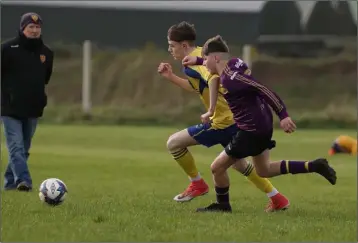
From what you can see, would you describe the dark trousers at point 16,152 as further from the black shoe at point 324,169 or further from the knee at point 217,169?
the black shoe at point 324,169

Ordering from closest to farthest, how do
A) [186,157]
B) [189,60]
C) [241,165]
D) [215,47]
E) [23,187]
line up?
[215,47]
[189,60]
[241,165]
[186,157]
[23,187]

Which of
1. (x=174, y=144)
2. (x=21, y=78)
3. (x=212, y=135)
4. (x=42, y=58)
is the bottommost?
(x=174, y=144)

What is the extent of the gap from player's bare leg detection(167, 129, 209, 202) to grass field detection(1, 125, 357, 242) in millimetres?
194

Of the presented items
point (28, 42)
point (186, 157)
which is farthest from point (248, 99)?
point (28, 42)

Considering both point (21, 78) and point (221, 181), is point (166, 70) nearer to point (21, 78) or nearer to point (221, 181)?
point (221, 181)

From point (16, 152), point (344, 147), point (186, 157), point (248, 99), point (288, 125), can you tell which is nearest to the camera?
point (288, 125)

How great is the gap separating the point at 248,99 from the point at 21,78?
3.94 metres

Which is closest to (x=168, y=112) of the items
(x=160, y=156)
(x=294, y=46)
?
(x=294, y=46)

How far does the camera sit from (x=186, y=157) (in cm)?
1057

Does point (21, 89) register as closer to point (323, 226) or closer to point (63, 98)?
point (323, 226)

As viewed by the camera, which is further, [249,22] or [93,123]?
[249,22]

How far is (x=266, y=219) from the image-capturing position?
888 centimetres

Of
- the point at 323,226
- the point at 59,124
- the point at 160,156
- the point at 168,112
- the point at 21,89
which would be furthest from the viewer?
the point at 168,112

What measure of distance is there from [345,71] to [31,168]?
2876cm
